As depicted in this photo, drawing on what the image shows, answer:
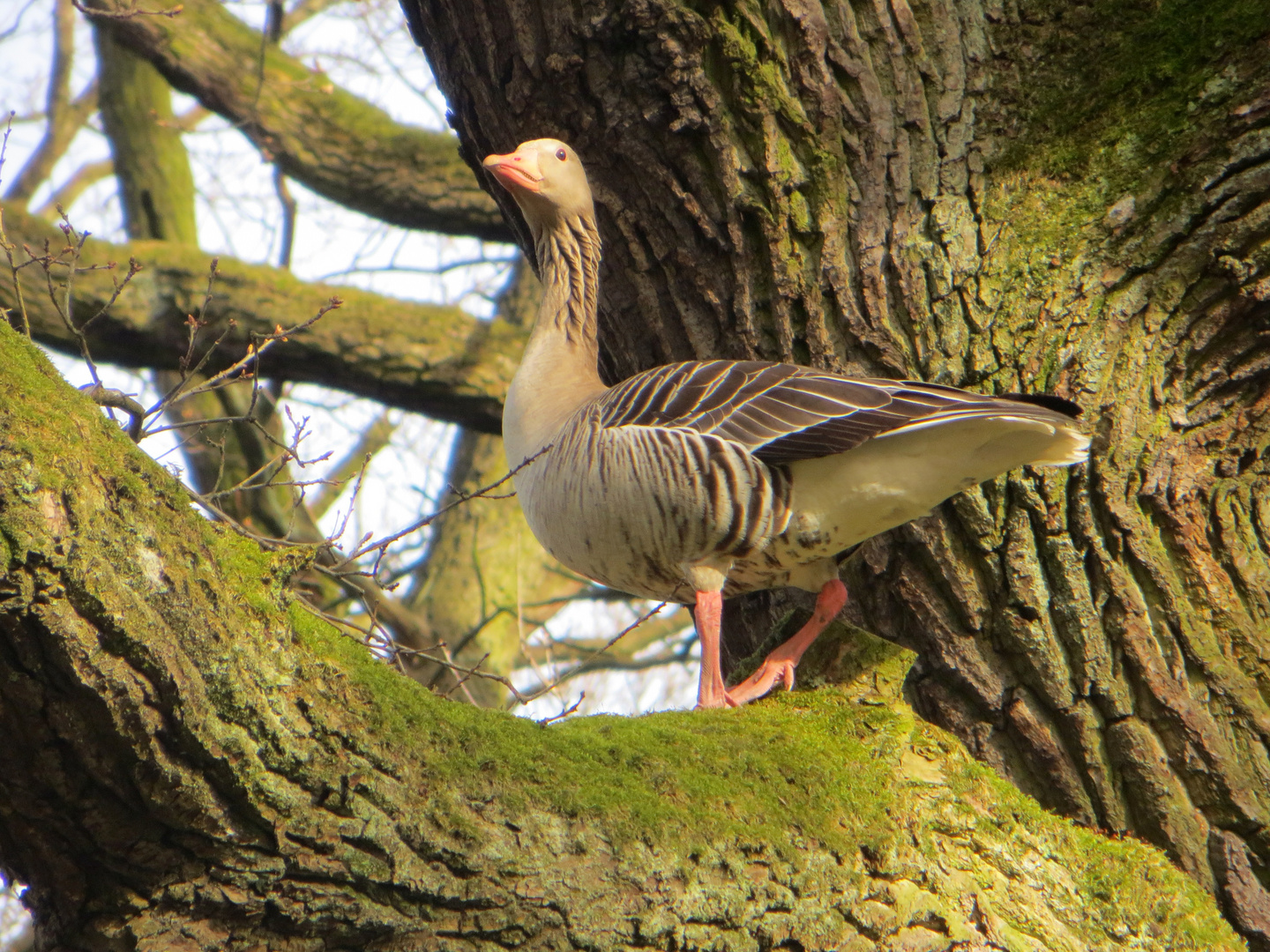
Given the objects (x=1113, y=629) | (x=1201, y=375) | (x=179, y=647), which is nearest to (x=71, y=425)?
(x=179, y=647)

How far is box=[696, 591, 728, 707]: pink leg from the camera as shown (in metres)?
3.69

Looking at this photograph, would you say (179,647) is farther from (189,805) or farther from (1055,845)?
(1055,845)

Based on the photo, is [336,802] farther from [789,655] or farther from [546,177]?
[546,177]

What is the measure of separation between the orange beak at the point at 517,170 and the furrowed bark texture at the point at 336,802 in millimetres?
2421

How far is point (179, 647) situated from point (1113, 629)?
3.02 meters

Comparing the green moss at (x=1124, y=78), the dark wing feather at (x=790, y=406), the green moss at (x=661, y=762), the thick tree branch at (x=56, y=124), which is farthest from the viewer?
the thick tree branch at (x=56, y=124)

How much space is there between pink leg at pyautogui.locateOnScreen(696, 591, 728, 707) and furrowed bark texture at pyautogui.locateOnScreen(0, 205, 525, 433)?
3.45m

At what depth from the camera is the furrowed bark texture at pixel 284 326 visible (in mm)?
6332

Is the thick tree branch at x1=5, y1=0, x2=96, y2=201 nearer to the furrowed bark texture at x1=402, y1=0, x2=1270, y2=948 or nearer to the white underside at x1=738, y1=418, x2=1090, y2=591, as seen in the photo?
the furrowed bark texture at x1=402, y1=0, x2=1270, y2=948

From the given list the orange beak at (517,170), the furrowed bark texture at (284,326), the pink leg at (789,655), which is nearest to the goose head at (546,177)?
the orange beak at (517,170)

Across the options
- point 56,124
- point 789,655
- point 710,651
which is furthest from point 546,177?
point 56,124

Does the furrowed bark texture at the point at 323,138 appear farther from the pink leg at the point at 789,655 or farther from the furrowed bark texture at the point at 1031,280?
the pink leg at the point at 789,655

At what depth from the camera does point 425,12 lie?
14.6 feet

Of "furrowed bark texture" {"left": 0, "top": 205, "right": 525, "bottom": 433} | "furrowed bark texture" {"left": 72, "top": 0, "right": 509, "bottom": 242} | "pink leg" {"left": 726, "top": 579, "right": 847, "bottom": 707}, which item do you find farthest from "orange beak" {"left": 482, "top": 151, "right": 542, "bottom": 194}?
"furrowed bark texture" {"left": 72, "top": 0, "right": 509, "bottom": 242}
